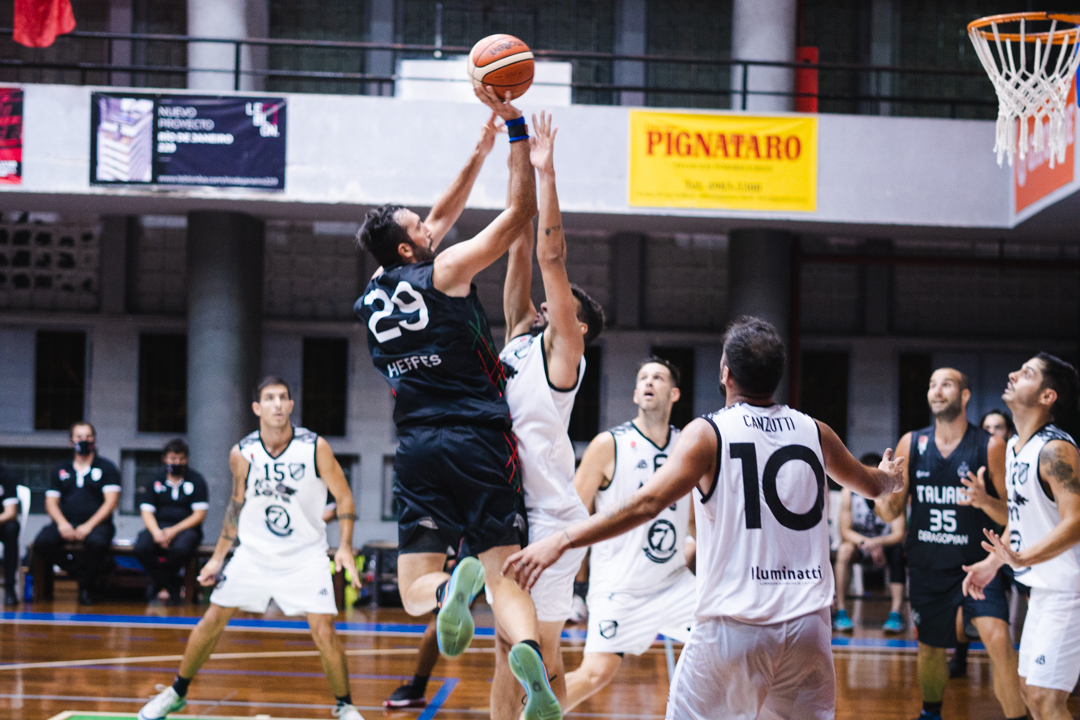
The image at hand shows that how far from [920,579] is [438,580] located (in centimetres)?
321

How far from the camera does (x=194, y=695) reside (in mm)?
6121

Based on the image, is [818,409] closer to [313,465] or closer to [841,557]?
[841,557]

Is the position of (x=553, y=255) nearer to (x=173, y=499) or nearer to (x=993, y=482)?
(x=993, y=482)

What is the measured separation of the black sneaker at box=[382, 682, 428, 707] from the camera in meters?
5.91

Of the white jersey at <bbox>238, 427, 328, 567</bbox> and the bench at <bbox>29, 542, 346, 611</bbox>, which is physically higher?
the white jersey at <bbox>238, 427, 328, 567</bbox>

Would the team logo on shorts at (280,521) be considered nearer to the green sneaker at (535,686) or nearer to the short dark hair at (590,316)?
the short dark hair at (590,316)

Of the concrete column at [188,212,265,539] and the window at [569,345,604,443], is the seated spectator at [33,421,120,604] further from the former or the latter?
the window at [569,345,604,443]

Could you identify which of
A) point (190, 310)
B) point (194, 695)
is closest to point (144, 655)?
point (194, 695)

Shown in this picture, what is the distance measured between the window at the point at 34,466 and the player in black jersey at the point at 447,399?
402 inches

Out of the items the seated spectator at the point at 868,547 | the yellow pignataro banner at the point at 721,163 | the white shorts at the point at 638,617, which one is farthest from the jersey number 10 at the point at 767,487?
the yellow pignataro banner at the point at 721,163

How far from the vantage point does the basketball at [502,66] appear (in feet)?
12.6

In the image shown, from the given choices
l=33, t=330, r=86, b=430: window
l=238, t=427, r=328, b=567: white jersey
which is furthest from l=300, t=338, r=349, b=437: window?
l=238, t=427, r=328, b=567: white jersey

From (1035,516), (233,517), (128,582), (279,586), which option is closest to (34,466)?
(128,582)

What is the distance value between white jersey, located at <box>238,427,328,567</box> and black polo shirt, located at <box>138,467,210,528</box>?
14.3 ft
